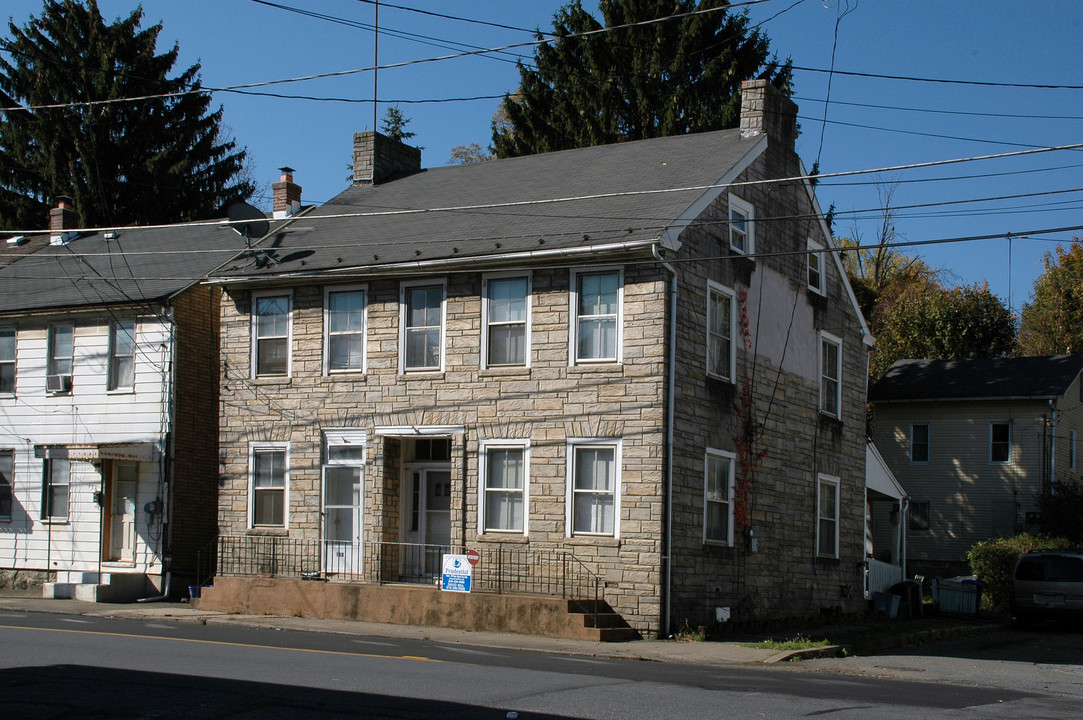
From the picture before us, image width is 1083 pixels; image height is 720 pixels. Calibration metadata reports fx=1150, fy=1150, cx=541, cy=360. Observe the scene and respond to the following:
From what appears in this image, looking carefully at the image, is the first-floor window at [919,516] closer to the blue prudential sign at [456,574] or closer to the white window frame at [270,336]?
the blue prudential sign at [456,574]

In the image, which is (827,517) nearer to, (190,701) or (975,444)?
(975,444)

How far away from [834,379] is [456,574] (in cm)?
1012

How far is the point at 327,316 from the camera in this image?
2197cm

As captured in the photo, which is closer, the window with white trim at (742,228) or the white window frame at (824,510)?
the window with white trim at (742,228)

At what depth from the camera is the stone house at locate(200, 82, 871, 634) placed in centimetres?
1894

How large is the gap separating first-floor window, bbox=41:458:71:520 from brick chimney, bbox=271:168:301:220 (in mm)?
7578

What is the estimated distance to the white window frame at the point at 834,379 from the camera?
79.6 feet

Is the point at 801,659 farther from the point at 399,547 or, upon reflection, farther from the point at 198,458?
the point at 198,458

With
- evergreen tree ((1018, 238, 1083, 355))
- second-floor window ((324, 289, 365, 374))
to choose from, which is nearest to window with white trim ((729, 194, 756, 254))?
second-floor window ((324, 289, 365, 374))

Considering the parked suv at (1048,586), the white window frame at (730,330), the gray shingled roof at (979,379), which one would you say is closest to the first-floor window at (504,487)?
the white window frame at (730,330)

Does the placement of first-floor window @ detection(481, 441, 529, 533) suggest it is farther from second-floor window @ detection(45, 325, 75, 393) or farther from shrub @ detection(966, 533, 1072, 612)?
shrub @ detection(966, 533, 1072, 612)

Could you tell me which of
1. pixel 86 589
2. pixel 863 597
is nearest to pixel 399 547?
pixel 86 589

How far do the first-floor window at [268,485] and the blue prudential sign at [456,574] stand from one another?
417 centimetres

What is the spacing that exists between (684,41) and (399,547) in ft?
74.5
